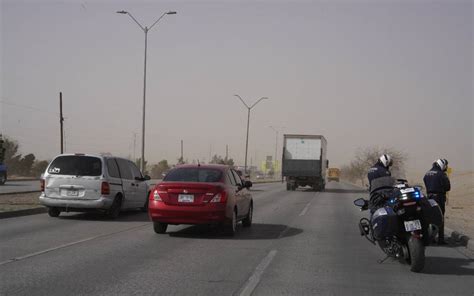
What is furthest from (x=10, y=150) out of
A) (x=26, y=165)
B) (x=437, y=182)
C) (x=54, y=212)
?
(x=437, y=182)

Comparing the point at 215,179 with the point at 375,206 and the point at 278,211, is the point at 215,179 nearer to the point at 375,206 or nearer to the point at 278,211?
the point at 375,206

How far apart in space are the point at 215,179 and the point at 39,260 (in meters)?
4.81

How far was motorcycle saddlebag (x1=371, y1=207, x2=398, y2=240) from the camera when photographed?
8969 millimetres

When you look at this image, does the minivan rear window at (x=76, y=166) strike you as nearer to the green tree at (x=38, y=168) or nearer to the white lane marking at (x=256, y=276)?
the white lane marking at (x=256, y=276)

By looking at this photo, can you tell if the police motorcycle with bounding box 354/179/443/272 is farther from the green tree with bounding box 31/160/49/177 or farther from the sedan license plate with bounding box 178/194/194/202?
the green tree with bounding box 31/160/49/177

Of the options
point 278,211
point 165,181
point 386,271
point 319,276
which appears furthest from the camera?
point 278,211

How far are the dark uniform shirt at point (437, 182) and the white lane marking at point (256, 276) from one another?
155 inches

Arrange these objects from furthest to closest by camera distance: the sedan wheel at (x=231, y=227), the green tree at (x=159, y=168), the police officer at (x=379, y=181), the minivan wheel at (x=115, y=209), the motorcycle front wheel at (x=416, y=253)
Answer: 1. the green tree at (x=159, y=168)
2. the minivan wheel at (x=115, y=209)
3. the sedan wheel at (x=231, y=227)
4. the police officer at (x=379, y=181)
5. the motorcycle front wheel at (x=416, y=253)

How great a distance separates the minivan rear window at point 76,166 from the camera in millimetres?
15844

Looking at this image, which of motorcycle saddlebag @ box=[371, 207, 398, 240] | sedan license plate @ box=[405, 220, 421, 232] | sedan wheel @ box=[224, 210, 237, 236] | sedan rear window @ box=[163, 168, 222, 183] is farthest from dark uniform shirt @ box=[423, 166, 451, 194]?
sedan rear window @ box=[163, 168, 222, 183]

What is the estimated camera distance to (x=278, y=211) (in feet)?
69.2

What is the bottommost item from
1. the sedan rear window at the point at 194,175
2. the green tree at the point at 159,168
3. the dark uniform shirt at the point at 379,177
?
the green tree at the point at 159,168

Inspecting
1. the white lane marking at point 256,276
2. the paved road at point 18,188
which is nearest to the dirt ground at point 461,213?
the white lane marking at point 256,276

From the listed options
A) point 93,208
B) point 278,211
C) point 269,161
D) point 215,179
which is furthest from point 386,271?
point 269,161
